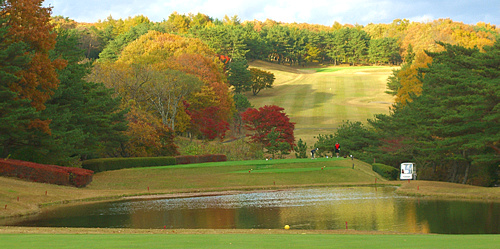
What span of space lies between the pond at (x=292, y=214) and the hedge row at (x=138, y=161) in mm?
12313

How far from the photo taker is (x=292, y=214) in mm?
22891

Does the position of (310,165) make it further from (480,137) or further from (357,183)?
(480,137)

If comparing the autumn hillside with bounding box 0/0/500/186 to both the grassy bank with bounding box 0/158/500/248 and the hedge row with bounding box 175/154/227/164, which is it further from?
the grassy bank with bounding box 0/158/500/248

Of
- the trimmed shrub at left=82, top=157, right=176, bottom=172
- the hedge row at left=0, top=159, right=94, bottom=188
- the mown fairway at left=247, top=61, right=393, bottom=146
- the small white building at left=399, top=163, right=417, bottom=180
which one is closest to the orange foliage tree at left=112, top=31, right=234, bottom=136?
the mown fairway at left=247, top=61, right=393, bottom=146

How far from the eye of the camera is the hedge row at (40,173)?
3147 centimetres

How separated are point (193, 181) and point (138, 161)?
28.9 feet

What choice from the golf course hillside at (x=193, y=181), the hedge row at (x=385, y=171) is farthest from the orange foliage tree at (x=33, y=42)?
the hedge row at (x=385, y=171)

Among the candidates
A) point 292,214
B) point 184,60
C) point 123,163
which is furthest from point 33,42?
point 184,60

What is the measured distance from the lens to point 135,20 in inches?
7121

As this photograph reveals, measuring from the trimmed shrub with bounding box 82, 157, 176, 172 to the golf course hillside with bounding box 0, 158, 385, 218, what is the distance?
167 cm

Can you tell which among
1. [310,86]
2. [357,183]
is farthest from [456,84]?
[310,86]

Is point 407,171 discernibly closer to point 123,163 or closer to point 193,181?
point 193,181

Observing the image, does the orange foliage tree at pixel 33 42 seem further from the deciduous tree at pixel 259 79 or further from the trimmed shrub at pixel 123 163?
the deciduous tree at pixel 259 79

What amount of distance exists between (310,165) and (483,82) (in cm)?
1487
